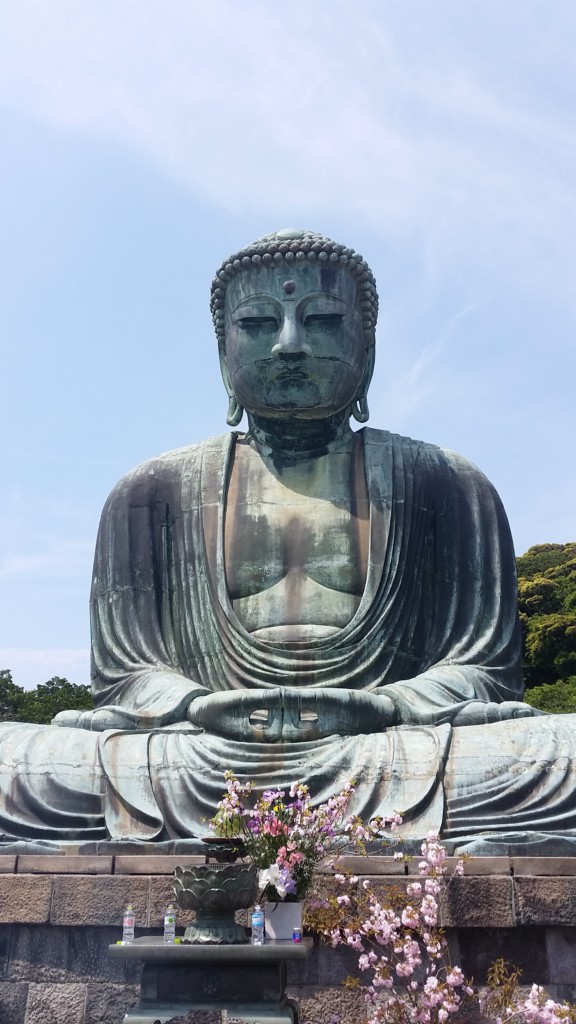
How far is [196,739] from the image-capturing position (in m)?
6.76

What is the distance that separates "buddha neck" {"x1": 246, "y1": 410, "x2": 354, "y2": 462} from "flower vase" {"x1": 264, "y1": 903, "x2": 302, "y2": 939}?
462cm

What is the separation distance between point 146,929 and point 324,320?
4.86 metres

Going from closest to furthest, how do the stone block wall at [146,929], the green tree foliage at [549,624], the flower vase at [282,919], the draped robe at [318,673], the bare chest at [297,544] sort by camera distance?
the flower vase at [282,919] → the stone block wall at [146,929] → the draped robe at [318,673] → the bare chest at [297,544] → the green tree foliage at [549,624]

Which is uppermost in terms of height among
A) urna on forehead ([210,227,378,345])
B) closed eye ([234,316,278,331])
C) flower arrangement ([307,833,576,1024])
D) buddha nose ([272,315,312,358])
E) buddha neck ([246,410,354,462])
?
urna on forehead ([210,227,378,345])

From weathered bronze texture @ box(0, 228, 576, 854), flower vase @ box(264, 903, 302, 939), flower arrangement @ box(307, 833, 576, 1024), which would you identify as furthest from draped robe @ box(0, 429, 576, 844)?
flower vase @ box(264, 903, 302, 939)

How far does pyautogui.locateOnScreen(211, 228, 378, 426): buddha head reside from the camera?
8562mm

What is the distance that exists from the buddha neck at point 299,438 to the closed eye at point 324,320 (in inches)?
27.9

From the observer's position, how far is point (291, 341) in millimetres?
8367

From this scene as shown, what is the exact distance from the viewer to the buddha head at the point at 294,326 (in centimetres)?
856

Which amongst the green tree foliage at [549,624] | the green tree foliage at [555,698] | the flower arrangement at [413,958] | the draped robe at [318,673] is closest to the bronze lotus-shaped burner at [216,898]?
the flower arrangement at [413,958]

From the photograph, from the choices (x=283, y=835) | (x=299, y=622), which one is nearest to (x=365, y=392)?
(x=299, y=622)

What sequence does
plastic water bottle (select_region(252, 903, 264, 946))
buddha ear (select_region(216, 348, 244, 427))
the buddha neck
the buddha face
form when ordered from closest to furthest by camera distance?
plastic water bottle (select_region(252, 903, 264, 946)) → the buddha face → the buddha neck → buddha ear (select_region(216, 348, 244, 427))

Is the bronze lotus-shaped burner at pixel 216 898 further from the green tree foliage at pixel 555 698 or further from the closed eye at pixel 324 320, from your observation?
the green tree foliage at pixel 555 698

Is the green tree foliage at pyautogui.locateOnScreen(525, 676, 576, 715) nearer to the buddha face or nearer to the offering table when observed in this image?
the buddha face
